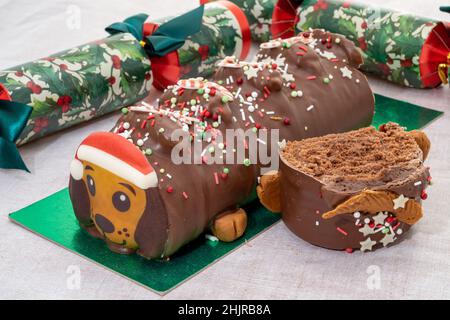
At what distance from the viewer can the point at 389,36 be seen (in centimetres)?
315

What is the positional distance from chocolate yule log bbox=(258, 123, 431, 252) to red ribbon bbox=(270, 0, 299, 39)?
4.13 ft

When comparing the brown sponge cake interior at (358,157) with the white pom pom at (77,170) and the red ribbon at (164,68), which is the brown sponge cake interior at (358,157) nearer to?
the white pom pom at (77,170)

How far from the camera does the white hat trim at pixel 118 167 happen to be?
2.06 meters

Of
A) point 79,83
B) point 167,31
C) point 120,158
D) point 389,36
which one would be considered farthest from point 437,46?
point 120,158

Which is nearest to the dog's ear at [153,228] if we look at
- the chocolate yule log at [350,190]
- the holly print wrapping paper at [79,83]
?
the chocolate yule log at [350,190]

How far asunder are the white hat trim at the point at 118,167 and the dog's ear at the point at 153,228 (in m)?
0.02

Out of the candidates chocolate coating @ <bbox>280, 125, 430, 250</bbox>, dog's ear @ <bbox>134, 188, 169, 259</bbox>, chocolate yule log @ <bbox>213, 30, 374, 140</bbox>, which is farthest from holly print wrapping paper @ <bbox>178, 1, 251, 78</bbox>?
dog's ear @ <bbox>134, 188, 169, 259</bbox>

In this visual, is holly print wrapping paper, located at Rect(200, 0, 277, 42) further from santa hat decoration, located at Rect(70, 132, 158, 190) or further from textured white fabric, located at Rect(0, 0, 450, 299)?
santa hat decoration, located at Rect(70, 132, 158, 190)

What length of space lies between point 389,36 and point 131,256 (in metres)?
1.46

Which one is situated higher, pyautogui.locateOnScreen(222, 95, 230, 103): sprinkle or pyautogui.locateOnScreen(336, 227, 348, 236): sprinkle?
pyautogui.locateOnScreen(222, 95, 230, 103): sprinkle

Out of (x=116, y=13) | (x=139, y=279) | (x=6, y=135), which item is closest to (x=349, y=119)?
(x=139, y=279)

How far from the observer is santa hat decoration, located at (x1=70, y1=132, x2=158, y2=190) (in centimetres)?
206

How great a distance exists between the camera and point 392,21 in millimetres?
3178

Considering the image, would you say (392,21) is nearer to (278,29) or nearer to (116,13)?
(278,29)
